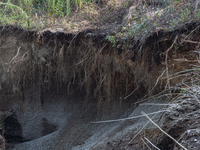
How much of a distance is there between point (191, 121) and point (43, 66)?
4231 mm

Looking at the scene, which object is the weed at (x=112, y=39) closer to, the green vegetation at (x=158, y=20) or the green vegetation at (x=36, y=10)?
the green vegetation at (x=158, y=20)

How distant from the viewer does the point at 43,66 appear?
17.0 feet

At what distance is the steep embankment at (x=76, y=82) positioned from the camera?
3.62 meters

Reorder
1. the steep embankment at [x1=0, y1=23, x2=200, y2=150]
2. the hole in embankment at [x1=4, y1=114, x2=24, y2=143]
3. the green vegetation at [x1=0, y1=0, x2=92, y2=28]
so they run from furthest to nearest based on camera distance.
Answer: the hole in embankment at [x1=4, y1=114, x2=24, y2=143] → the green vegetation at [x1=0, y1=0, x2=92, y2=28] → the steep embankment at [x1=0, y1=23, x2=200, y2=150]

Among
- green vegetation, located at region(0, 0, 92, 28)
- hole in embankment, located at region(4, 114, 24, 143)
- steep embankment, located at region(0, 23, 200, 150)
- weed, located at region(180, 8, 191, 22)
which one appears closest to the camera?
weed, located at region(180, 8, 191, 22)

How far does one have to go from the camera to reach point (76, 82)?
534cm

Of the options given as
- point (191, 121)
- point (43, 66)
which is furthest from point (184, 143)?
point (43, 66)

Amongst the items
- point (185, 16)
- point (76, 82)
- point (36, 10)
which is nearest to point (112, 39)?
point (185, 16)

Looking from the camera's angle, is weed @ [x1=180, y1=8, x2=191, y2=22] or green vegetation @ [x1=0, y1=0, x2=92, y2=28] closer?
weed @ [x1=180, y1=8, x2=191, y2=22]

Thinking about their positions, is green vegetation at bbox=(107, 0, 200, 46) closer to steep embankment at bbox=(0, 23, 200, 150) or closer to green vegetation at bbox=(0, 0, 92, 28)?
steep embankment at bbox=(0, 23, 200, 150)

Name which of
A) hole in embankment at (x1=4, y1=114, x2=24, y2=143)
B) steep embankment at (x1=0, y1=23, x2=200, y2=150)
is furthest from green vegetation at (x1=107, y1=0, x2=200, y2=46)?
hole in embankment at (x1=4, y1=114, x2=24, y2=143)

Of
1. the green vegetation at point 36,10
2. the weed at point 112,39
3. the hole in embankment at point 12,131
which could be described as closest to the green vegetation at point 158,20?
the weed at point 112,39

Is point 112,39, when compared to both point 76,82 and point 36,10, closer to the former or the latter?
point 76,82

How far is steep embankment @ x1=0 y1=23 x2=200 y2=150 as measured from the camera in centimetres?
362
